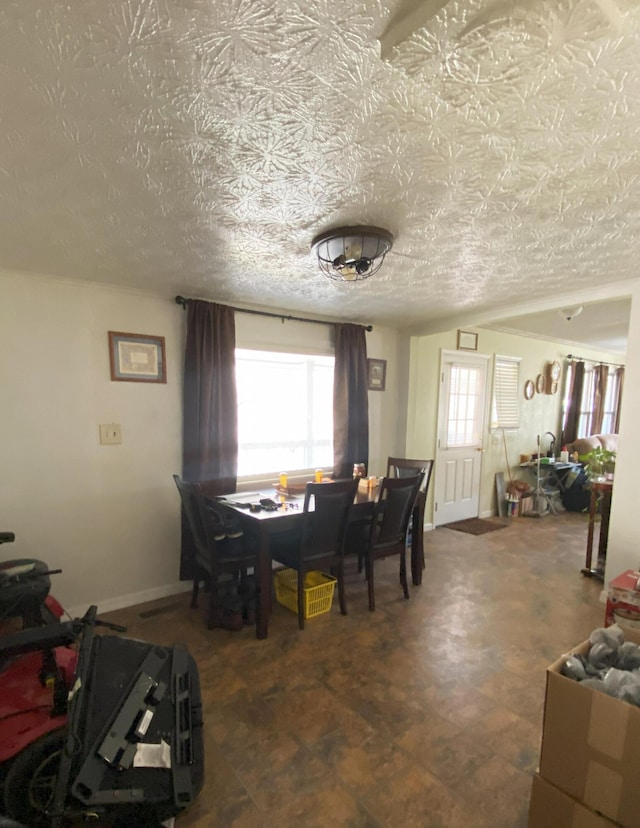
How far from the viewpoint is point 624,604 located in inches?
86.0

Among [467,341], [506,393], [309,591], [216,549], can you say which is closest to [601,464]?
[506,393]

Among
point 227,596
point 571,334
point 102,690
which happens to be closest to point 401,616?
point 227,596

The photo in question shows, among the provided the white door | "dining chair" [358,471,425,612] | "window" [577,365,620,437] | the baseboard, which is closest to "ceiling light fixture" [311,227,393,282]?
"dining chair" [358,471,425,612]

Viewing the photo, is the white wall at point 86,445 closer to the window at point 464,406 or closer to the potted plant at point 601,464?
the window at point 464,406

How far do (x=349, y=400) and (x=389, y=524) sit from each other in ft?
4.39

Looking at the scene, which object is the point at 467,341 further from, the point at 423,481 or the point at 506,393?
the point at 423,481

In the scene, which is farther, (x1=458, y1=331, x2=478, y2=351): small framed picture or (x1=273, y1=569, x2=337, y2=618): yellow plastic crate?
(x1=458, y1=331, x2=478, y2=351): small framed picture

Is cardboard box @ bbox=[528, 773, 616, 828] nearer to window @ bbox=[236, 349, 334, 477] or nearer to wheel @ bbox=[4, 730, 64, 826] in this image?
wheel @ bbox=[4, 730, 64, 826]

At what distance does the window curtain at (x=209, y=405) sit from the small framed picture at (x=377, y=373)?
1.58 metres

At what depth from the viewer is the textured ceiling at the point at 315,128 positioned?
2.88 feet

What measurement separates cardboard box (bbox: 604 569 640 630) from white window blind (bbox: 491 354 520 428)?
3.03m

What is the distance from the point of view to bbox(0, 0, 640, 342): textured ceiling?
2.88 feet

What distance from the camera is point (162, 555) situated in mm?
3088

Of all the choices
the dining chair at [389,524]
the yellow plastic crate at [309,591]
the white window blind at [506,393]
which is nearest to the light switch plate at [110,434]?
the yellow plastic crate at [309,591]
